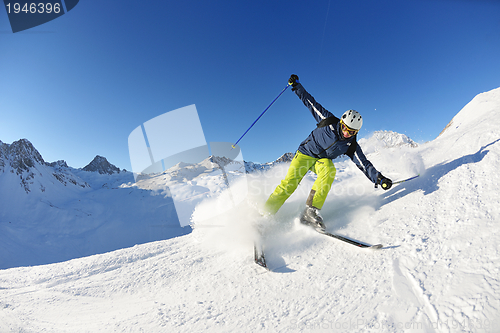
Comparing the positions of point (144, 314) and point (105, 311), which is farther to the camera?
point (105, 311)

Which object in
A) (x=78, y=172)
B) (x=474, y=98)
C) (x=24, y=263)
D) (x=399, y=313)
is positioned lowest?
(x=399, y=313)

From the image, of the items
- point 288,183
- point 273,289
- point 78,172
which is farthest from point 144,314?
point 78,172

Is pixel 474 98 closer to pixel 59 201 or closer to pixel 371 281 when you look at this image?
pixel 371 281

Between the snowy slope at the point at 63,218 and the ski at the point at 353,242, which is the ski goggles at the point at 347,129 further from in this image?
the snowy slope at the point at 63,218

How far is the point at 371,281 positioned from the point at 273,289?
93cm

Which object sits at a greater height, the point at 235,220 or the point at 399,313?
the point at 235,220

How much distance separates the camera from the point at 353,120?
3.38 m

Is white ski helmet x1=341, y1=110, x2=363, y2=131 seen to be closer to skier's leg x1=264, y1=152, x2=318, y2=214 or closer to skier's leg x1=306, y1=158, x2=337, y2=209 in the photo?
skier's leg x1=306, y1=158, x2=337, y2=209

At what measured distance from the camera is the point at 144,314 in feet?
6.88

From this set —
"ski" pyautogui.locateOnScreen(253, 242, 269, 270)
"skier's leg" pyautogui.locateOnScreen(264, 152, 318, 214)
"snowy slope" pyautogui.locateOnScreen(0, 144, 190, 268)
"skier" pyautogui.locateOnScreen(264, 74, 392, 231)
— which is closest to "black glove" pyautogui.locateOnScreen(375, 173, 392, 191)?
"skier" pyautogui.locateOnScreen(264, 74, 392, 231)

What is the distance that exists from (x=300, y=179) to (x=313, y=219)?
77 cm

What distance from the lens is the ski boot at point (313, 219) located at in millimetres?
3087

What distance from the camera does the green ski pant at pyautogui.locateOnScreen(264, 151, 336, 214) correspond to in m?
3.40

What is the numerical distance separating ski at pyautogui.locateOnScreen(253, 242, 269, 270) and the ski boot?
0.91 m
